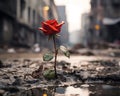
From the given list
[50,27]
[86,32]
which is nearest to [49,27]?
[50,27]

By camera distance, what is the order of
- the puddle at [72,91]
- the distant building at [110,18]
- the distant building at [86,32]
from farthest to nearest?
the distant building at [86,32]
the distant building at [110,18]
the puddle at [72,91]

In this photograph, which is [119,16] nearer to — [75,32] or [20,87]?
[20,87]

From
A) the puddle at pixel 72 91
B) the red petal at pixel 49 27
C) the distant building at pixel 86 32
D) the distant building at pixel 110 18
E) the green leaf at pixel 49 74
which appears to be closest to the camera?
the puddle at pixel 72 91

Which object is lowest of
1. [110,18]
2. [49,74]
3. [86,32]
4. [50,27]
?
[49,74]

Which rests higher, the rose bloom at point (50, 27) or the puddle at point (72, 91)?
the rose bloom at point (50, 27)

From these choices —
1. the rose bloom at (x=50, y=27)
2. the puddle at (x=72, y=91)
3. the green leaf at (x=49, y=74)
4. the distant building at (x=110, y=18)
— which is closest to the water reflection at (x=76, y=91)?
the puddle at (x=72, y=91)

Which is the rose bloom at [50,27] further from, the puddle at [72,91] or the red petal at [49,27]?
the puddle at [72,91]

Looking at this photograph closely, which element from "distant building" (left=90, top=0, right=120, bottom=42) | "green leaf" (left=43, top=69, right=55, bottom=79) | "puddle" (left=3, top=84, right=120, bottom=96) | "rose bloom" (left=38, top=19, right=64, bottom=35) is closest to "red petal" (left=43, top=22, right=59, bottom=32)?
"rose bloom" (left=38, top=19, right=64, bottom=35)

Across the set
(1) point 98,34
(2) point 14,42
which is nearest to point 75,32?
(1) point 98,34

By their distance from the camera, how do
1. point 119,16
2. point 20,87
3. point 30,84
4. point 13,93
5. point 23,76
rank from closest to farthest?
point 13,93
point 20,87
point 30,84
point 23,76
point 119,16

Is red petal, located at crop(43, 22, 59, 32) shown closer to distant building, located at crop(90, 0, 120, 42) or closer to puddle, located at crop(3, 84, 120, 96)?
puddle, located at crop(3, 84, 120, 96)

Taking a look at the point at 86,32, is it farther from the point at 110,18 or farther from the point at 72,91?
the point at 72,91
